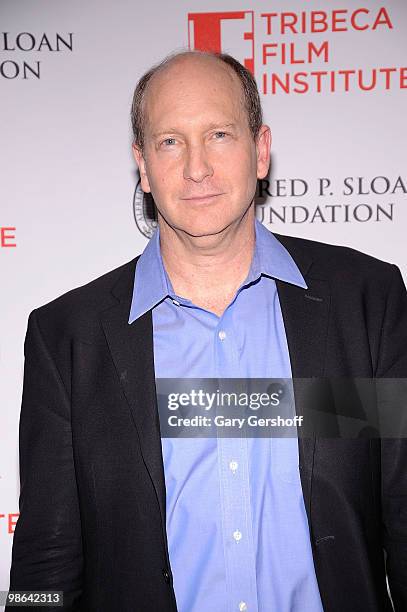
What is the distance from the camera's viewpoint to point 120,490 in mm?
1360

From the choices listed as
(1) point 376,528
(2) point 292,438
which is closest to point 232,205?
(2) point 292,438

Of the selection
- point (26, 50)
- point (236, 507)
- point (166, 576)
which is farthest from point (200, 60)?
point (166, 576)

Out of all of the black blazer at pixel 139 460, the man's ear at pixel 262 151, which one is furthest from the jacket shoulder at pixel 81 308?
the man's ear at pixel 262 151

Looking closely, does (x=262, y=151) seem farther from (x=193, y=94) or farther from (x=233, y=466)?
(x=233, y=466)

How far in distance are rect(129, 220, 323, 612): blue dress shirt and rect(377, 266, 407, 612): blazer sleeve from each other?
0.64 feet

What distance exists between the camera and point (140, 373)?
1.35 m

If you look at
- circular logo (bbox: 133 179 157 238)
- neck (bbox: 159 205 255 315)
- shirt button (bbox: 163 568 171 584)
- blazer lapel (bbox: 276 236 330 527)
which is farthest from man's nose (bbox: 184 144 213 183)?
shirt button (bbox: 163 568 171 584)

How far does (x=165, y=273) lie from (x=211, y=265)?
104 millimetres

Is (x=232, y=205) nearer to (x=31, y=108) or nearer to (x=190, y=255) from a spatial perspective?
(x=190, y=255)

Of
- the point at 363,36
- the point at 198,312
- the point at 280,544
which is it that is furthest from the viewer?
the point at 363,36

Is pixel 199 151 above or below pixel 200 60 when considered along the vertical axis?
below

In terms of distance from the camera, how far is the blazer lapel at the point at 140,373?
1306 mm

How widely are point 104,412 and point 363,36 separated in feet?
4.19

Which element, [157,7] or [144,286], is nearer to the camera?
[144,286]
